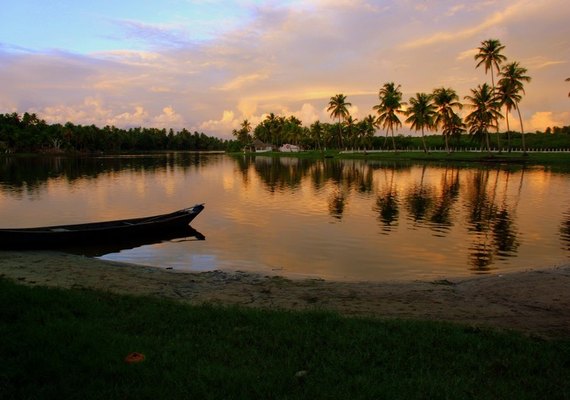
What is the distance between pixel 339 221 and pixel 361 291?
635 inches

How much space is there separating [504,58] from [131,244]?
86.9 meters

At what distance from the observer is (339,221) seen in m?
29.6

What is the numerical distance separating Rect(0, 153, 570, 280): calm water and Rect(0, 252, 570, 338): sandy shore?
9.67 ft

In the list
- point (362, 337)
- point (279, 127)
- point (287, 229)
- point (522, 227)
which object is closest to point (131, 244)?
point (287, 229)

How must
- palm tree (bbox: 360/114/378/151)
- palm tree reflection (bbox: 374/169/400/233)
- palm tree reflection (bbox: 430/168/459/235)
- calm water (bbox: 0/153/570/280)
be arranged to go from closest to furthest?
1. calm water (bbox: 0/153/570/280)
2. palm tree reflection (bbox: 430/168/459/235)
3. palm tree reflection (bbox: 374/169/400/233)
4. palm tree (bbox: 360/114/378/151)

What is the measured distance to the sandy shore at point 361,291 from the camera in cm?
1091

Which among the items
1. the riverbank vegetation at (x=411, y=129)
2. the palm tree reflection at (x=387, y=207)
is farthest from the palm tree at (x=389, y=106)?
the palm tree reflection at (x=387, y=207)

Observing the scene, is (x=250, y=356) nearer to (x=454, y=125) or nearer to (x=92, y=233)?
(x=92, y=233)

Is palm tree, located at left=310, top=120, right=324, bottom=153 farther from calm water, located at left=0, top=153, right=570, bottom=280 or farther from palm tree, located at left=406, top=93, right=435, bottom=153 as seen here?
calm water, located at left=0, top=153, right=570, bottom=280

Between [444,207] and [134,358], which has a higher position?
[134,358]

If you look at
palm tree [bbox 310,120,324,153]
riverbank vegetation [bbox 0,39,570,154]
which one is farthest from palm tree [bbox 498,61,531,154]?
palm tree [bbox 310,120,324,153]

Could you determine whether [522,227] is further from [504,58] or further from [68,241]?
[504,58]

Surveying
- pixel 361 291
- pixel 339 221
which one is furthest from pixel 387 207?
pixel 361 291

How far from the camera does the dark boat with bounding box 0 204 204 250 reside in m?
19.7
